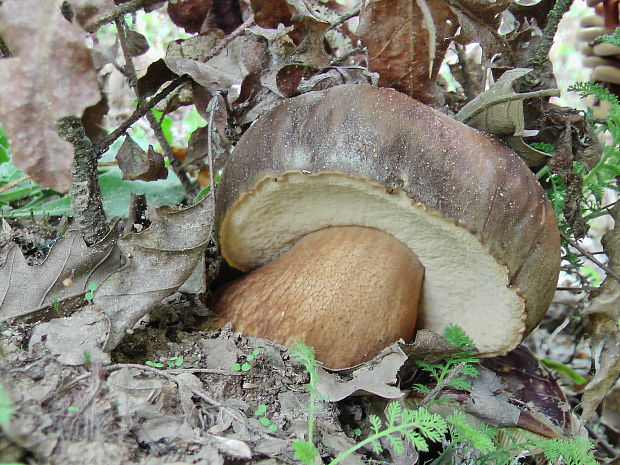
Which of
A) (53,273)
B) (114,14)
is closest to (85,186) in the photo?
(53,273)

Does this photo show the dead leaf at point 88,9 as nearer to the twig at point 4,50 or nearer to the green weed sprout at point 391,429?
the twig at point 4,50

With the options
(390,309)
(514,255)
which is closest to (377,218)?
(390,309)

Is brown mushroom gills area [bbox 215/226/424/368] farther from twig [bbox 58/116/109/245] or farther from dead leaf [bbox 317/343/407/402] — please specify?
twig [bbox 58/116/109/245]

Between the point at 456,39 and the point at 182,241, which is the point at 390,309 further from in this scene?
the point at 456,39

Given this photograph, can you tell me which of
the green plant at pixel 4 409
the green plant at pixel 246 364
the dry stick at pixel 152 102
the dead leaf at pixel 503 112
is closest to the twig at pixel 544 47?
the dead leaf at pixel 503 112

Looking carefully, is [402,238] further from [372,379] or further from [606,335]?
[606,335]

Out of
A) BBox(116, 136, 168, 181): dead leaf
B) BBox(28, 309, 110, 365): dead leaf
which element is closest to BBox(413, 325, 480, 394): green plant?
BBox(28, 309, 110, 365): dead leaf
